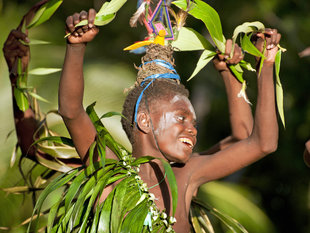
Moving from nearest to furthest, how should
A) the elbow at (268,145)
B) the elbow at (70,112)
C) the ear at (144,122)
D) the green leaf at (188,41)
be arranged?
the elbow at (70,112)
the elbow at (268,145)
the ear at (144,122)
the green leaf at (188,41)

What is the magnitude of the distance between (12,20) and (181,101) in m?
4.44

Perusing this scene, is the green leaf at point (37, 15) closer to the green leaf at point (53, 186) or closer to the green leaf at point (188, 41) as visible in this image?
the green leaf at point (188, 41)

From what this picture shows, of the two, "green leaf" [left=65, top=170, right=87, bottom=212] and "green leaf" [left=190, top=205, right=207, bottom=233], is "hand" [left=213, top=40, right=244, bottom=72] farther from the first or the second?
"green leaf" [left=65, top=170, right=87, bottom=212]

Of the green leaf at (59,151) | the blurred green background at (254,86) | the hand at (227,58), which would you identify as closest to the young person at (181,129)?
the hand at (227,58)

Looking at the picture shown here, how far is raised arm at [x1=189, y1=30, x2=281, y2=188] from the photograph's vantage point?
331cm

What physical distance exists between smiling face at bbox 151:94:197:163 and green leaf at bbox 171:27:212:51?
0.99 ft

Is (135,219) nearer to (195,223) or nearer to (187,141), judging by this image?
(187,141)

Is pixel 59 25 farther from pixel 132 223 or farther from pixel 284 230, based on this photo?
pixel 132 223

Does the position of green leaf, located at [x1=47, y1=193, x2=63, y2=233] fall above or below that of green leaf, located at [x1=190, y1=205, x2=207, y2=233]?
above

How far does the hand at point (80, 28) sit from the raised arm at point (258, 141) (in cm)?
93

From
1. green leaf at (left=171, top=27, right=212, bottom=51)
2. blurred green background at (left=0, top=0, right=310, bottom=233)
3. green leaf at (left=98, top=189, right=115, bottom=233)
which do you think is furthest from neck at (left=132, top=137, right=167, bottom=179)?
blurred green background at (left=0, top=0, right=310, bottom=233)

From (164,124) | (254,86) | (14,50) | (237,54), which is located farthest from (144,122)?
(254,86)

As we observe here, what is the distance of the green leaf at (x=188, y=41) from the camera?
11.7 ft

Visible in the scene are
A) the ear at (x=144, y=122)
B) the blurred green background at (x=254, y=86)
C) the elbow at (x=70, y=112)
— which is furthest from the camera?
the blurred green background at (x=254, y=86)
